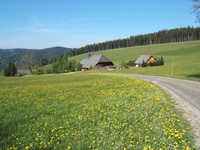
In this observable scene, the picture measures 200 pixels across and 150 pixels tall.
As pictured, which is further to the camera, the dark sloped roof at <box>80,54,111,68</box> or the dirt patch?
the dark sloped roof at <box>80,54,111,68</box>

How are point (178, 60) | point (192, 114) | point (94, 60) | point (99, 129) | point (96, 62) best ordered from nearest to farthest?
point (99, 129) < point (192, 114) < point (178, 60) < point (96, 62) < point (94, 60)

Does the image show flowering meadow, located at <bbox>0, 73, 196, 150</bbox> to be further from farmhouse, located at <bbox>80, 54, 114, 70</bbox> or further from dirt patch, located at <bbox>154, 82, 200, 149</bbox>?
farmhouse, located at <bbox>80, 54, 114, 70</bbox>

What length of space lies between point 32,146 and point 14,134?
1.81 metres

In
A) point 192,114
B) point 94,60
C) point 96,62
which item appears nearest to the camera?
point 192,114

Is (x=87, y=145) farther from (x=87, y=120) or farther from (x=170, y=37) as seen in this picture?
(x=170, y=37)

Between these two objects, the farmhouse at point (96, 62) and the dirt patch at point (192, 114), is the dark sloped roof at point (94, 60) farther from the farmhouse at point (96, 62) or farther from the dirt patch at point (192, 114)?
the dirt patch at point (192, 114)

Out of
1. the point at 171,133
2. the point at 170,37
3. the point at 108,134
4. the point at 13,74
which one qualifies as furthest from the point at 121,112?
the point at 170,37

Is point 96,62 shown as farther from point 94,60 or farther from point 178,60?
point 178,60

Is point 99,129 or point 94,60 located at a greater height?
point 94,60

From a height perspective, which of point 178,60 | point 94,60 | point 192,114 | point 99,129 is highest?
point 94,60

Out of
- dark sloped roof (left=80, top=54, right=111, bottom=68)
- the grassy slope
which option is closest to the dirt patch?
the grassy slope

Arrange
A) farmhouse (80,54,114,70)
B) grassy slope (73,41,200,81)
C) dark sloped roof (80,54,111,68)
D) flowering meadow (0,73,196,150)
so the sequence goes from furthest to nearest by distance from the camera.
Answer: dark sloped roof (80,54,111,68), farmhouse (80,54,114,70), grassy slope (73,41,200,81), flowering meadow (0,73,196,150)

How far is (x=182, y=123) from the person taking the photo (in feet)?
32.5

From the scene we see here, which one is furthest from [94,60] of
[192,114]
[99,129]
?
[99,129]
